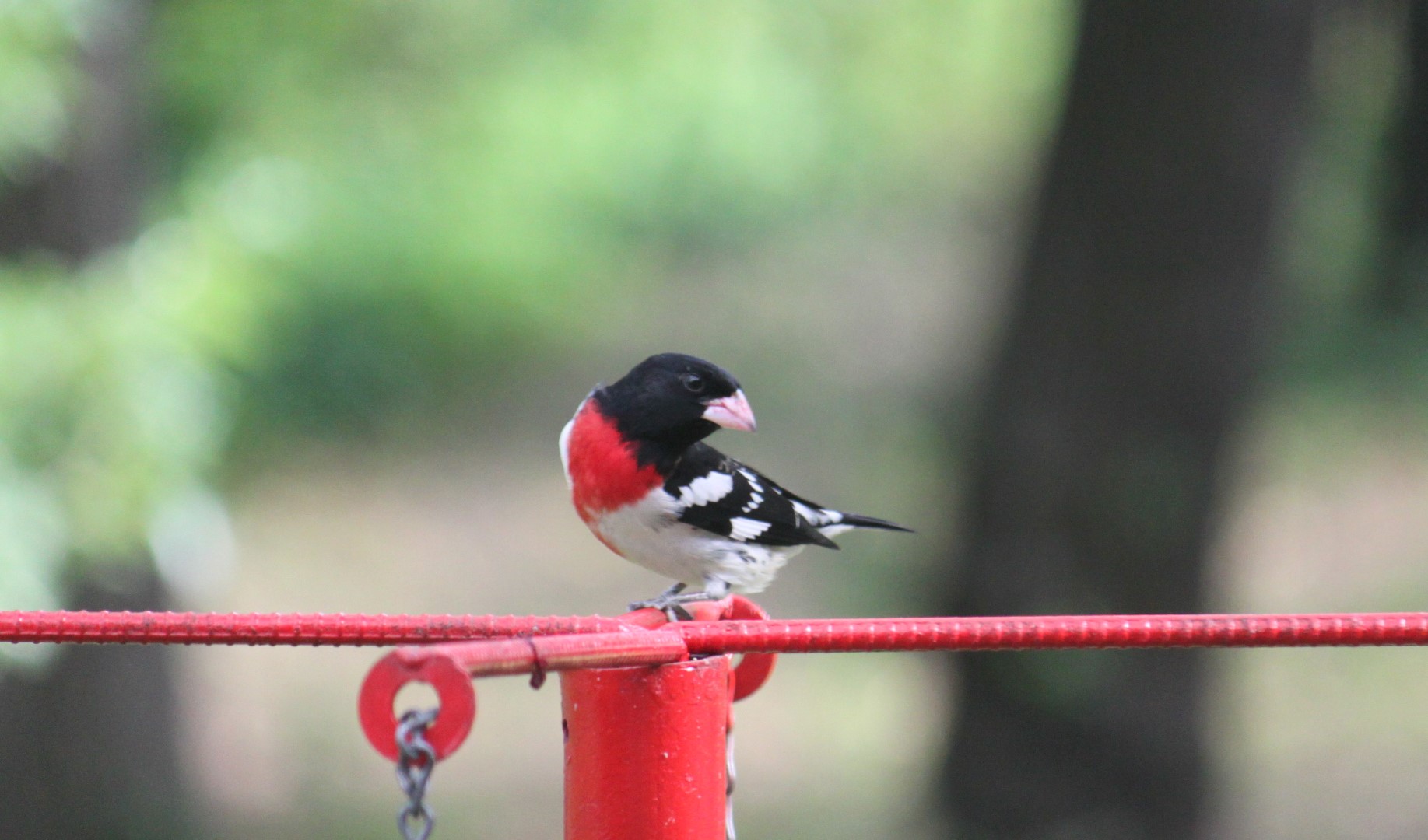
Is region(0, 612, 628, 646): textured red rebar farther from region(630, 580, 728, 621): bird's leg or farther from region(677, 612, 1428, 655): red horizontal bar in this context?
region(630, 580, 728, 621): bird's leg

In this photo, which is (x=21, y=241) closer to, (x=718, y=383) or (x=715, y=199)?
(x=718, y=383)

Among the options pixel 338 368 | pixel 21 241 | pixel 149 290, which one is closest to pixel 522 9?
pixel 338 368

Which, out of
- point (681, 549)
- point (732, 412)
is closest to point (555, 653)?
point (732, 412)

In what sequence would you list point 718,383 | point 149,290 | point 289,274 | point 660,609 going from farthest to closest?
point 289,274, point 149,290, point 718,383, point 660,609

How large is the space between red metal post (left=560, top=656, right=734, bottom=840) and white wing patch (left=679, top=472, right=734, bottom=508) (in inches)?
54.7

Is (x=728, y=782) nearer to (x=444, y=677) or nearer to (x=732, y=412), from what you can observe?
(x=444, y=677)

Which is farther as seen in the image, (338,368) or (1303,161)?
(338,368)

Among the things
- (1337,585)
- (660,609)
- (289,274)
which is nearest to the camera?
(660,609)

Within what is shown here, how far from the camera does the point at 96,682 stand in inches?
254

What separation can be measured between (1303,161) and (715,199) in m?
6.32

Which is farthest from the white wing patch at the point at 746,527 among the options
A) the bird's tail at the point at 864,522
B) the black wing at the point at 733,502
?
the bird's tail at the point at 864,522

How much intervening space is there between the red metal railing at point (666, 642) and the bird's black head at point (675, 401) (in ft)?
4.29

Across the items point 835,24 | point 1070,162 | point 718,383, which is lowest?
point 718,383

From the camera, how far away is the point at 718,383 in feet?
10.3
